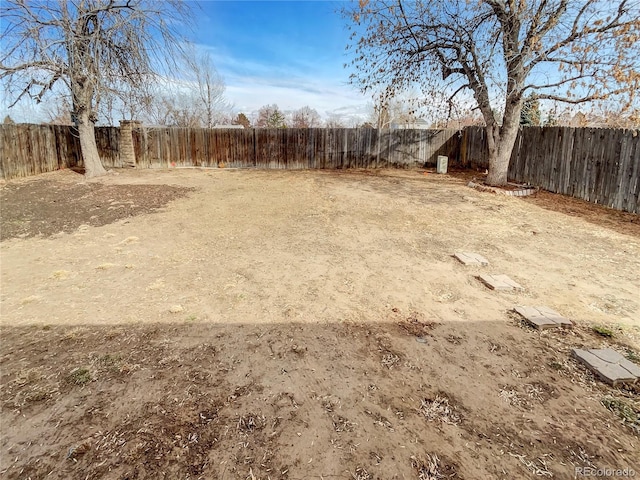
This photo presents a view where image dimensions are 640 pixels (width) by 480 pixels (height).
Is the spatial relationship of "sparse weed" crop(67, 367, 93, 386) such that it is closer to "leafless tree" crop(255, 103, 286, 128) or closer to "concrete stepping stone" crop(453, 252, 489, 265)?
"concrete stepping stone" crop(453, 252, 489, 265)

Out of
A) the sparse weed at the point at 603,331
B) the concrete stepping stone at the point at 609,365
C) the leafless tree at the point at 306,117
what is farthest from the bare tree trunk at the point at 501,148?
the leafless tree at the point at 306,117

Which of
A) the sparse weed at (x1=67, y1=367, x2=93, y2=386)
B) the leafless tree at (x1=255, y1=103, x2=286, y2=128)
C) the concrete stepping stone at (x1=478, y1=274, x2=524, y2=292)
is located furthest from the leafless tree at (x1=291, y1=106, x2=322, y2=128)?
the sparse weed at (x1=67, y1=367, x2=93, y2=386)

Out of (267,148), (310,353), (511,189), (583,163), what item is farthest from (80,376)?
(267,148)

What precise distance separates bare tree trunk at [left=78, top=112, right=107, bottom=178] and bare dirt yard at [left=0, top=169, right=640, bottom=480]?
5.08 m

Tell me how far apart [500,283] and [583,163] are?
536 centimetres

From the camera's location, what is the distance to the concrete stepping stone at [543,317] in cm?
263

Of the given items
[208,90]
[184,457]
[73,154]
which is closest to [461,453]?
[184,457]

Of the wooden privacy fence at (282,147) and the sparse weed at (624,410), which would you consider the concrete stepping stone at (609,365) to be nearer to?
the sparse weed at (624,410)

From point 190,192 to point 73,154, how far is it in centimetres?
617

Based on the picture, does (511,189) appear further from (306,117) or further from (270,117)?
(306,117)

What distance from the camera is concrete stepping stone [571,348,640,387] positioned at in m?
2.04

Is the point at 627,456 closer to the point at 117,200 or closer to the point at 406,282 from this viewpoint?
the point at 406,282

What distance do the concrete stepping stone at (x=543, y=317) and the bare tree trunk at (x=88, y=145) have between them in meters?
10.7

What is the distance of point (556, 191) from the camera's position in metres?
7.72
